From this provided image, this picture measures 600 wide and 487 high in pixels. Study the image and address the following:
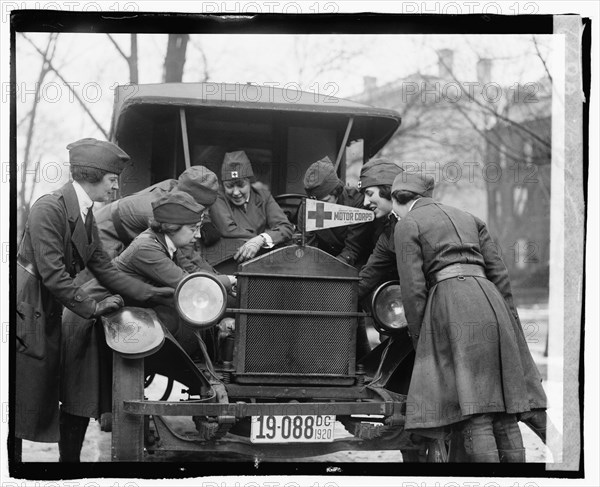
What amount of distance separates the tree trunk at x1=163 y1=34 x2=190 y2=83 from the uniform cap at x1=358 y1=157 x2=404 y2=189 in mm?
5878

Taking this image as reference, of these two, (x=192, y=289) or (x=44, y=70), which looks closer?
(x=192, y=289)

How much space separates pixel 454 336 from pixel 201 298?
1.48 metres

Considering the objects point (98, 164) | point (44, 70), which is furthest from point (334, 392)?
point (44, 70)

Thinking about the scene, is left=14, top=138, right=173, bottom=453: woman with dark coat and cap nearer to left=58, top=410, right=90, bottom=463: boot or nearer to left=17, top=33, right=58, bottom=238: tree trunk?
left=58, top=410, right=90, bottom=463: boot

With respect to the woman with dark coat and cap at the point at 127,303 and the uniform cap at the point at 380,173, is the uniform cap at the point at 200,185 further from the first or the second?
the uniform cap at the point at 380,173

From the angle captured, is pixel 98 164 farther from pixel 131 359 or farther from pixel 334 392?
pixel 334 392

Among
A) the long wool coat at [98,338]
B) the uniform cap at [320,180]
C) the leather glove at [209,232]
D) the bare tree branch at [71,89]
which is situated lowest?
the long wool coat at [98,338]

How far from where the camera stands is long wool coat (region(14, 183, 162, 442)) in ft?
17.5

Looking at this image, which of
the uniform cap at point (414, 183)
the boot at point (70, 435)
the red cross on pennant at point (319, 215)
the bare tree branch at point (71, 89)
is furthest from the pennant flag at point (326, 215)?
the bare tree branch at point (71, 89)

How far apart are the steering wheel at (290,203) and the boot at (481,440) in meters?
2.31

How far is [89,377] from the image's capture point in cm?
560

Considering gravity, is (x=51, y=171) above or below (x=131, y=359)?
above

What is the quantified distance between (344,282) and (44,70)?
5.37 metres

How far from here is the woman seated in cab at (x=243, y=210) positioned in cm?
636
